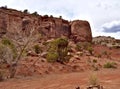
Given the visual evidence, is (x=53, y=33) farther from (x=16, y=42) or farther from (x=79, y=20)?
(x=16, y=42)

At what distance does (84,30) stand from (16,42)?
39.1m

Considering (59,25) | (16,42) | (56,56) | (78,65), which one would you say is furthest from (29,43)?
(59,25)

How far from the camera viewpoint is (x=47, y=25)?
6294cm

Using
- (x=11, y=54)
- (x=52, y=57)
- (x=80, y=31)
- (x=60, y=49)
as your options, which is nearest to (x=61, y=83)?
(x=11, y=54)

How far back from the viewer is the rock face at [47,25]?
57.5 meters

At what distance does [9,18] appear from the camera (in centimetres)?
5853

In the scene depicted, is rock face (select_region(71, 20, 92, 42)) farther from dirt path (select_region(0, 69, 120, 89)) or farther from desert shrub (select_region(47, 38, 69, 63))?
dirt path (select_region(0, 69, 120, 89))

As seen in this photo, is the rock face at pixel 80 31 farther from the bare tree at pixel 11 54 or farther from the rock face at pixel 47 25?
the bare tree at pixel 11 54

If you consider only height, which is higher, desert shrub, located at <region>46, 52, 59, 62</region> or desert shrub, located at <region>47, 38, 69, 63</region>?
desert shrub, located at <region>47, 38, 69, 63</region>

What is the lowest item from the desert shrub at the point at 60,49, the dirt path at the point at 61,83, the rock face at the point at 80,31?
the dirt path at the point at 61,83

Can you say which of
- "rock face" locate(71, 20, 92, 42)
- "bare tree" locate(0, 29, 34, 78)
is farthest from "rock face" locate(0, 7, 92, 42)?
"bare tree" locate(0, 29, 34, 78)

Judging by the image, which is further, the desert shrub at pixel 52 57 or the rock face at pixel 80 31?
the rock face at pixel 80 31

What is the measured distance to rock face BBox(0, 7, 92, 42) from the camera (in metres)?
57.5

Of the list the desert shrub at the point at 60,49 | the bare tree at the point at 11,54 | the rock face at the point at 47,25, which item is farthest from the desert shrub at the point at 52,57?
the rock face at the point at 47,25
